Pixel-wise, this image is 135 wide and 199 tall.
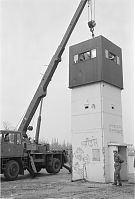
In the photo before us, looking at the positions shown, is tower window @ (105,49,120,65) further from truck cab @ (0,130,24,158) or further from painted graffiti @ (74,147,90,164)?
truck cab @ (0,130,24,158)

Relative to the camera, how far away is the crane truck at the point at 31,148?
15.5m

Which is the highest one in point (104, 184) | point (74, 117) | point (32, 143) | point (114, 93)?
point (114, 93)

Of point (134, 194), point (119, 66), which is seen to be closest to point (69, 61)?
point (119, 66)

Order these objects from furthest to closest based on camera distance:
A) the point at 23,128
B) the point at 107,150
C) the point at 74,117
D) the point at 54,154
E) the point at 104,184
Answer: the point at 54,154, the point at 23,128, the point at 74,117, the point at 107,150, the point at 104,184

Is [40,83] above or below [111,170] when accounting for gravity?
above

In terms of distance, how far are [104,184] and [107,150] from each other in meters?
1.65

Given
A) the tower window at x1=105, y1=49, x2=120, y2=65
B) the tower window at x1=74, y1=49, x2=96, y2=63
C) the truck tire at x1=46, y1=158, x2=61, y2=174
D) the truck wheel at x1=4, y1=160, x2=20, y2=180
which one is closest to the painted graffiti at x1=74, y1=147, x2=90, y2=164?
the truck wheel at x1=4, y1=160, x2=20, y2=180

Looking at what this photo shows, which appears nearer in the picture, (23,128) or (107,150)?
(107,150)

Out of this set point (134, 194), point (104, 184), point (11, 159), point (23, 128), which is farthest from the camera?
point (23, 128)

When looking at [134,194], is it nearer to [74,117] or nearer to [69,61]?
[74,117]

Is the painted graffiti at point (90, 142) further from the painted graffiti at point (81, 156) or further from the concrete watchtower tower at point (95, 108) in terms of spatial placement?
the painted graffiti at point (81, 156)

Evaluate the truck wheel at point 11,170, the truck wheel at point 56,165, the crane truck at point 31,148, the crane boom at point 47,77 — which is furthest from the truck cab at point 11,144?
the truck wheel at point 56,165

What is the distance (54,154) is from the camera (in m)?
19.1

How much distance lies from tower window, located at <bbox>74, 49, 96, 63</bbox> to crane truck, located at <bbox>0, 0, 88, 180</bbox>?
3352 millimetres
